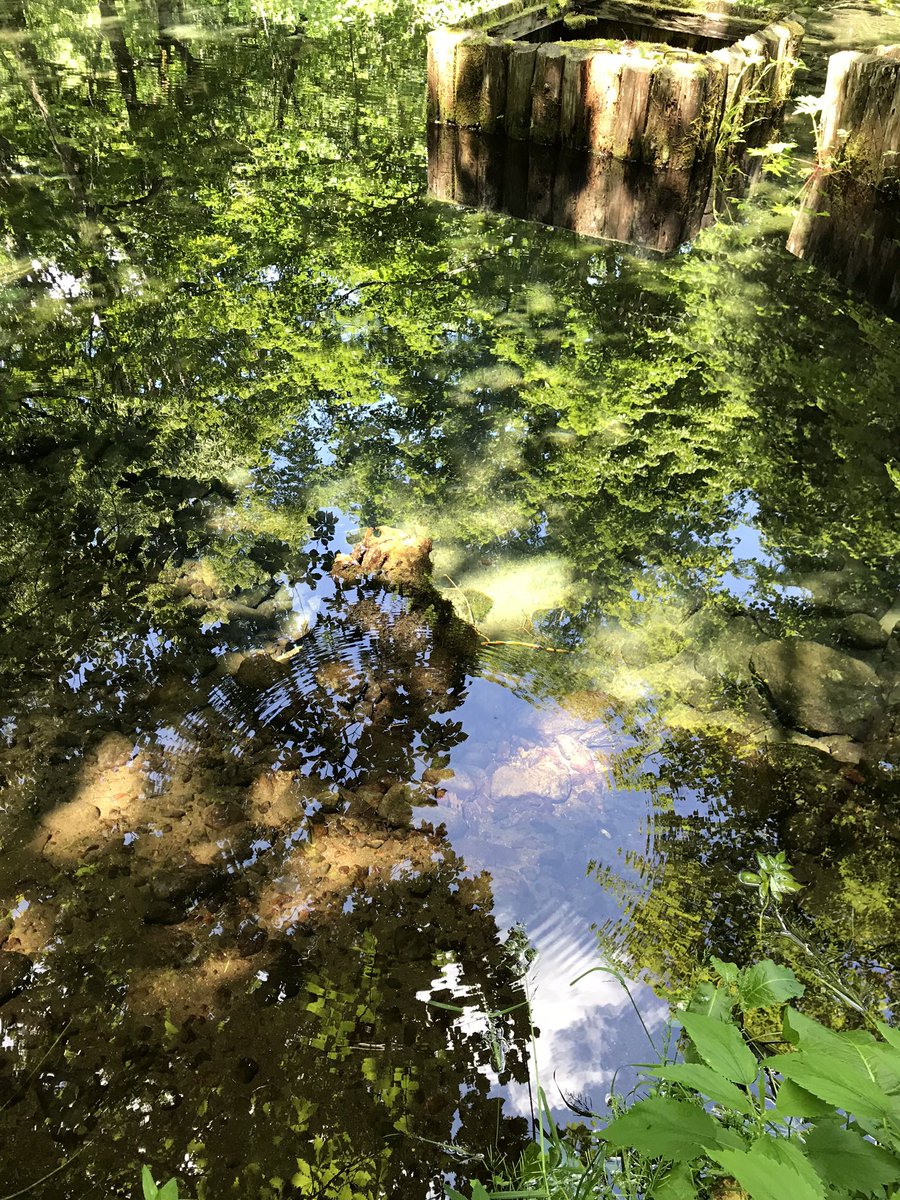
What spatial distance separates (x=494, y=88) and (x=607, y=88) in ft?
2.86

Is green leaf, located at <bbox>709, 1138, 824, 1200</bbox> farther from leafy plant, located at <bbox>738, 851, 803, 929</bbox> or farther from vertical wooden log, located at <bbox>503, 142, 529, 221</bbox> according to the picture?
vertical wooden log, located at <bbox>503, 142, 529, 221</bbox>

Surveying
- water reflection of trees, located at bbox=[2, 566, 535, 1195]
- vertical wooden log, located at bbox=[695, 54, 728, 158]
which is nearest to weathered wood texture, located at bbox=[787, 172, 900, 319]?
vertical wooden log, located at bbox=[695, 54, 728, 158]

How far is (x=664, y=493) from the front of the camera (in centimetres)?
Result: 319

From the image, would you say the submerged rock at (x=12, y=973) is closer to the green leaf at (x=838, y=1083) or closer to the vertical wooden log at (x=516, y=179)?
the green leaf at (x=838, y=1083)

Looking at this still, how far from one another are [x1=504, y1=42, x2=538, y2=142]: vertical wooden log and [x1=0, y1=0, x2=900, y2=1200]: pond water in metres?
1.37

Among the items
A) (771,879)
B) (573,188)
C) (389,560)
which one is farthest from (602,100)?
(771,879)

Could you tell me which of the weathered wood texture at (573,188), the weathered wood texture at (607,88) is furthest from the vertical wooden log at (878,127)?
the weathered wood texture at (573,188)

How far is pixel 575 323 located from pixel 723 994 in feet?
10.9

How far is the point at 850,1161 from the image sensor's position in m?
0.89

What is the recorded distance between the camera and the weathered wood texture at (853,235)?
4.27 meters

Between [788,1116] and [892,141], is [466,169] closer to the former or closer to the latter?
[892,141]

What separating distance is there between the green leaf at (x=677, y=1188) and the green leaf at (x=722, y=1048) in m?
0.28

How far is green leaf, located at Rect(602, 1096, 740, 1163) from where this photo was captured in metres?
0.96

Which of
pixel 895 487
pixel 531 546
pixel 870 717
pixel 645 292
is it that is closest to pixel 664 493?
pixel 531 546
